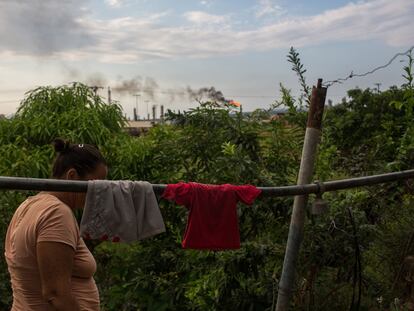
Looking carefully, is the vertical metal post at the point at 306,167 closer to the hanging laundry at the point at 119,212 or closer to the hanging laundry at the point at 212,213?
the hanging laundry at the point at 212,213

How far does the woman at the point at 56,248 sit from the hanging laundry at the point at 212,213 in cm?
38

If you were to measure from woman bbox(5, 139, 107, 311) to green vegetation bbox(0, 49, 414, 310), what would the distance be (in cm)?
125

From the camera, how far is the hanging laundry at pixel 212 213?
6.62 ft

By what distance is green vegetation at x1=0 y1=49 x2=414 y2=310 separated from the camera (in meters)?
3.00

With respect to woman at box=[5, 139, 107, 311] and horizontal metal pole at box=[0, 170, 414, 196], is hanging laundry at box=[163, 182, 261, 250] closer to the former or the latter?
horizontal metal pole at box=[0, 170, 414, 196]

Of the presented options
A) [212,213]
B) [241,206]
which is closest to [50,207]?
[212,213]

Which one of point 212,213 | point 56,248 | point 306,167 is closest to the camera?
point 56,248

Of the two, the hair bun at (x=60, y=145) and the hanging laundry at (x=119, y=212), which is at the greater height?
the hair bun at (x=60, y=145)

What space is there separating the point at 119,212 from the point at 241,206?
1.16 meters

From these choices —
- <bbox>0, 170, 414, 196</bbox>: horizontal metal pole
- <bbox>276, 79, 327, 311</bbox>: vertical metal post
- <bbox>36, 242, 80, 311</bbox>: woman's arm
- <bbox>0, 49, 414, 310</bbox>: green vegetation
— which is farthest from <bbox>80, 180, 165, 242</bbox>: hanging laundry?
<bbox>0, 49, 414, 310</bbox>: green vegetation

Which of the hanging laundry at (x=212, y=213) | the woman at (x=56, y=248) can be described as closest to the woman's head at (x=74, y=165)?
the woman at (x=56, y=248)

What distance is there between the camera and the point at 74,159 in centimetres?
185

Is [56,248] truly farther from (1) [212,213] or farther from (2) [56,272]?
(1) [212,213]

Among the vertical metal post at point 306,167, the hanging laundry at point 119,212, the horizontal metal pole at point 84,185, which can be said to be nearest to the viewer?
the horizontal metal pole at point 84,185
